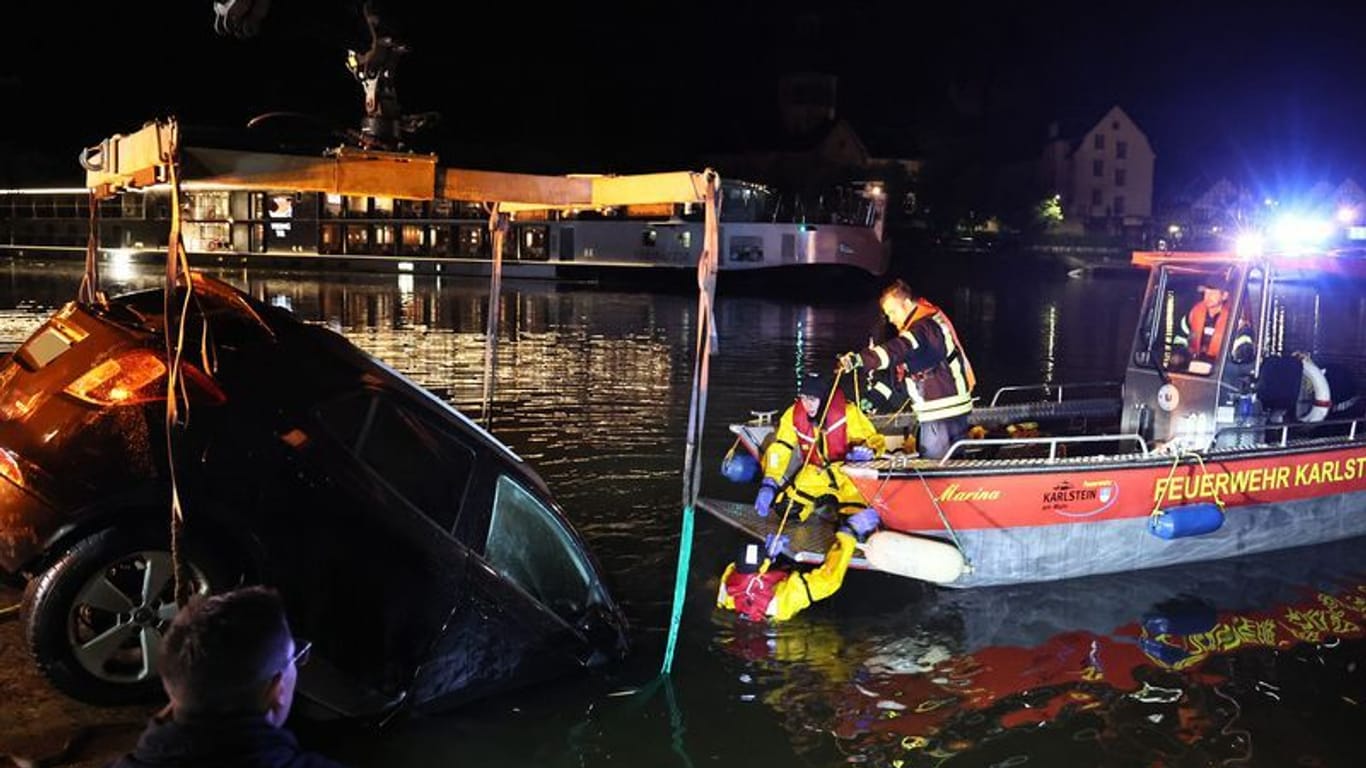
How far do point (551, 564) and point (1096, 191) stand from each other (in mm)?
87300

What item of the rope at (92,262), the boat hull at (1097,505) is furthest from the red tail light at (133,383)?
the boat hull at (1097,505)

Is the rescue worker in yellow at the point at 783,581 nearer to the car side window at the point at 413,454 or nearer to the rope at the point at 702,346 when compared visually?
the rope at the point at 702,346

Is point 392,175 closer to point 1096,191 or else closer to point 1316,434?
point 1316,434

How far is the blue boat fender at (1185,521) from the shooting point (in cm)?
809

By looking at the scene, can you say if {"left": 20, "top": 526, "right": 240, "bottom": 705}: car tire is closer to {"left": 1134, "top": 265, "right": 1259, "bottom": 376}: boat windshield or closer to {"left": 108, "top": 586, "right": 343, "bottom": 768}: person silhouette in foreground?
{"left": 108, "top": 586, "right": 343, "bottom": 768}: person silhouette in foreground

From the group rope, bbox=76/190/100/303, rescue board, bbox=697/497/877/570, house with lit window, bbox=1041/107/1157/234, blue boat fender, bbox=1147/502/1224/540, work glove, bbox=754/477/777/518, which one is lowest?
rescue board, bbox=697/497/877/570

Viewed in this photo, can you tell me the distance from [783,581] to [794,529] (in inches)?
40.6

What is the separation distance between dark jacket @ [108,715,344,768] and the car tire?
2.81m

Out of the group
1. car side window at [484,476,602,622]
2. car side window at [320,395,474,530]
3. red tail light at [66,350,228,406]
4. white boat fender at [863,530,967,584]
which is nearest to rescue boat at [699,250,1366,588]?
white boat fender at [863,530,967,584]

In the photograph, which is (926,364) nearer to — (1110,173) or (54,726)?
(54,726)

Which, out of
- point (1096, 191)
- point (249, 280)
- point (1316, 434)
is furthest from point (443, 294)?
point (1096, 191)

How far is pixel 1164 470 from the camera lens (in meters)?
8.23

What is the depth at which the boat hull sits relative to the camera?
7750 mm

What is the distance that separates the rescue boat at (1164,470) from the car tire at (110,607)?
428 centimetres
